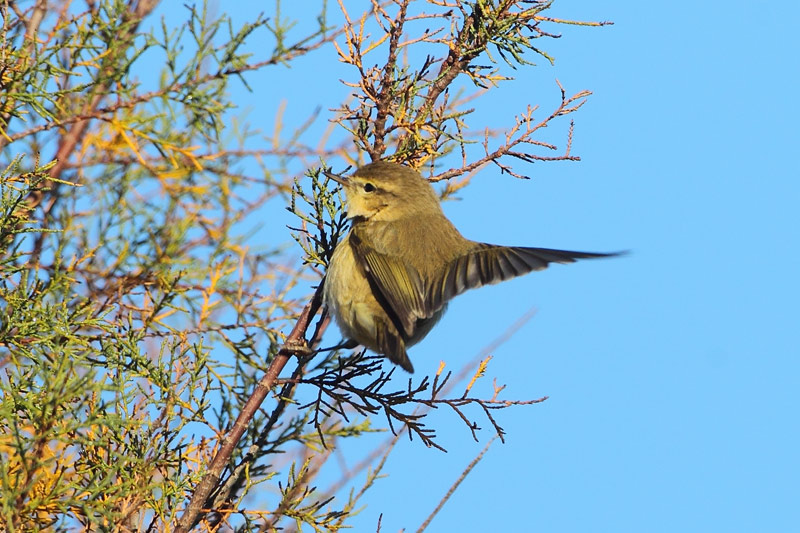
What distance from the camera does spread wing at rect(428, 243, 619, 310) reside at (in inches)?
155

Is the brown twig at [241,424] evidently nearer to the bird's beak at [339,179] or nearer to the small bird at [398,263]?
the small bird at [398,263]

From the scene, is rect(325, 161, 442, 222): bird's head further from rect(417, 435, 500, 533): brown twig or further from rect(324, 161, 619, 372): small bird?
rect(417, 435, 500, 533): brown twig

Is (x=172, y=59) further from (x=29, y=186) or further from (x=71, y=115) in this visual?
(x=29, y=186)

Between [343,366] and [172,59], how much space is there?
5.72ft

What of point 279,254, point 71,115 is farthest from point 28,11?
point 279,254

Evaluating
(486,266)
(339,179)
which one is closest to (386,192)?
(339,179)

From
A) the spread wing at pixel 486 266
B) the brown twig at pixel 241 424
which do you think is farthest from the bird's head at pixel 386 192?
the brown twig at pixel 241 424

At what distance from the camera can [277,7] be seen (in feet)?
15.2

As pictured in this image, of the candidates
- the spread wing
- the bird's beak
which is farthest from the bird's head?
the spread wing

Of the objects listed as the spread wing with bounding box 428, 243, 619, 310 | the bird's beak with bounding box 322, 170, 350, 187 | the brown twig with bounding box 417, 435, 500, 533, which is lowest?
the brown twig with bounding box 417, 435, 500, 533

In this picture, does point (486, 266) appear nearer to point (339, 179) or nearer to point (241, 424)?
point (339, 179)

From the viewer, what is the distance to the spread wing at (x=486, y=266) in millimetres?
3936

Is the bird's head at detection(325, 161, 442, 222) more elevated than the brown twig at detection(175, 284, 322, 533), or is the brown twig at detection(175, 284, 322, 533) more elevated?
the bird's head at detection(325, 161, 442, 222)

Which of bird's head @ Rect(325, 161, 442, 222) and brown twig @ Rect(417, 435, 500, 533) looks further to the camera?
bird's head @ Rect(325, 161, 442, 222)
